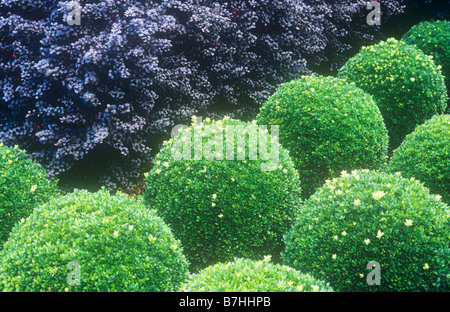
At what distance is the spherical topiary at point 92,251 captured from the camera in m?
3.16

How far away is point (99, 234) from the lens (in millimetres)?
3408

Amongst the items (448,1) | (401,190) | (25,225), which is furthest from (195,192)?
(448,1)

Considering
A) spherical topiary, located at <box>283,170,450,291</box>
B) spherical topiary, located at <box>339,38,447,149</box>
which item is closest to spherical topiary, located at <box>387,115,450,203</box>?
spherical topiary, located at <box>283,170,450,291</box>

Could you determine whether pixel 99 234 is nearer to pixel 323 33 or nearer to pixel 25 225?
pixel 25 225

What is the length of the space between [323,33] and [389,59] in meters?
2.47

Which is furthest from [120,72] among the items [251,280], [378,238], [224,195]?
[378,238]

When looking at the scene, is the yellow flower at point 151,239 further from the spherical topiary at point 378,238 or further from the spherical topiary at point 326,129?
the spherical topiary at point 326,129

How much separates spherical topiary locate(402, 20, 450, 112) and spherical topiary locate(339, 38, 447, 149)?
5.41ft

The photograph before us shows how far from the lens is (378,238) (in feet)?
11.5

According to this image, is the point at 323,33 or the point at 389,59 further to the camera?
the point at 323,33

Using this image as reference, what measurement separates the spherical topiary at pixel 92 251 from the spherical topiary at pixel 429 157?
3239mm

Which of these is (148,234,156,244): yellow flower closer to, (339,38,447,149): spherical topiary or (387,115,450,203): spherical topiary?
(387,115,450,203): spherical topiary

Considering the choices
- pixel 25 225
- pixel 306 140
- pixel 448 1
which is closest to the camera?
pixel 25 225
